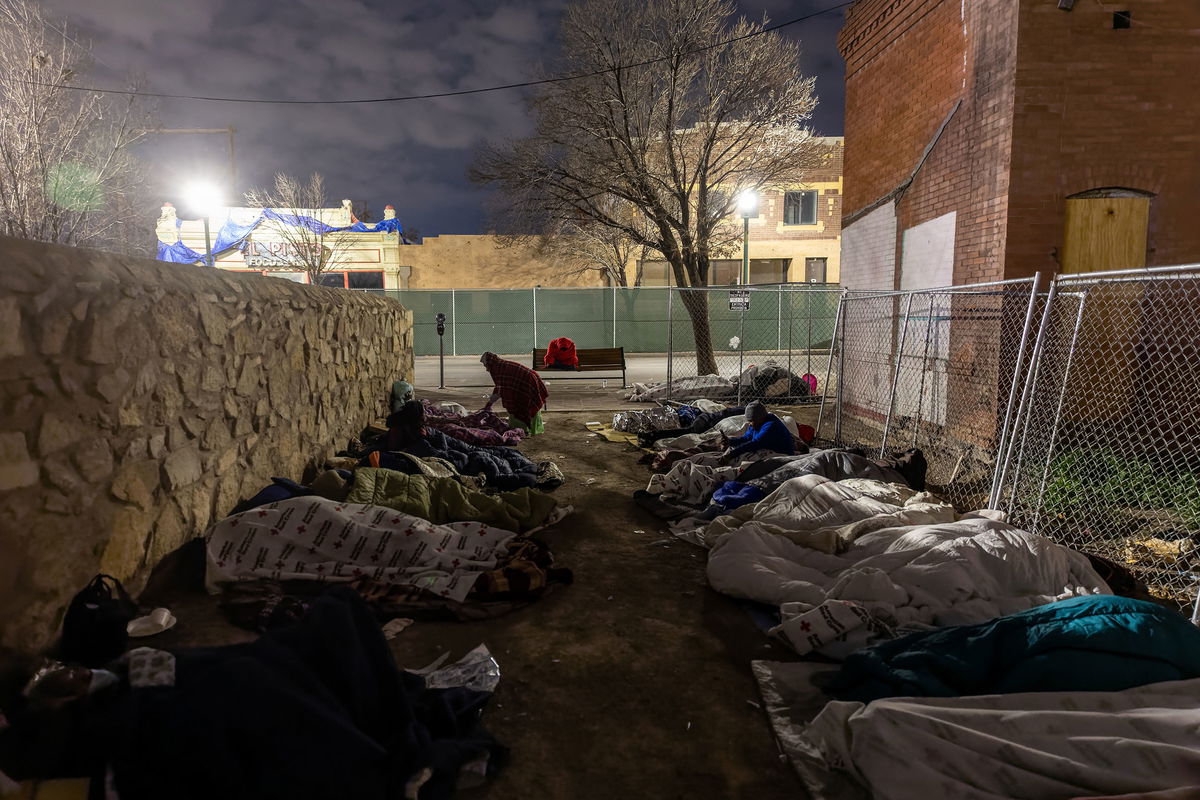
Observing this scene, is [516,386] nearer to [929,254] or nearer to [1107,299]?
[929,254]

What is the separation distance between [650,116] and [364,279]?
1588cm

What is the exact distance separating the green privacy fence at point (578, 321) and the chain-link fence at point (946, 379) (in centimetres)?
974

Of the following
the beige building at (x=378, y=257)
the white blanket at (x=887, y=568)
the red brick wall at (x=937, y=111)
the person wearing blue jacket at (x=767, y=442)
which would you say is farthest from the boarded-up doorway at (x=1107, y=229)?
the beige building at (x=378, y=257)

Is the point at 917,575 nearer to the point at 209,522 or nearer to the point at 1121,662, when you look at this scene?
the point at 1121,662

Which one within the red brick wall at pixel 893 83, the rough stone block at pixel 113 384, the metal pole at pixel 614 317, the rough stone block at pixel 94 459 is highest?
the red brick wall at pixel 893 83

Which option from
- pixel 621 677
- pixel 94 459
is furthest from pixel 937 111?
pixel 94 459

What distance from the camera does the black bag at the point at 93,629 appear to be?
272cm

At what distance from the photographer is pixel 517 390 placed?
866 cm

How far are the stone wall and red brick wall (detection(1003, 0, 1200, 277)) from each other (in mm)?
7314

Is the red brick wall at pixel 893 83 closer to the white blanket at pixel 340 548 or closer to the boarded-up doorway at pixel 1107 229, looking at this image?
the boarded-up doorway at pixel 1107 229

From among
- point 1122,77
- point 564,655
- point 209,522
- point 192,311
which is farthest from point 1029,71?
point 209,522

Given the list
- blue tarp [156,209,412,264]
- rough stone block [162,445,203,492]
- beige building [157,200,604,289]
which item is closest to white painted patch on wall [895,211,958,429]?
rough stone block [162,445,203,492]

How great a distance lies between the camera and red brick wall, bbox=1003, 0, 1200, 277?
270 inches

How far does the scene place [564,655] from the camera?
3309mm
